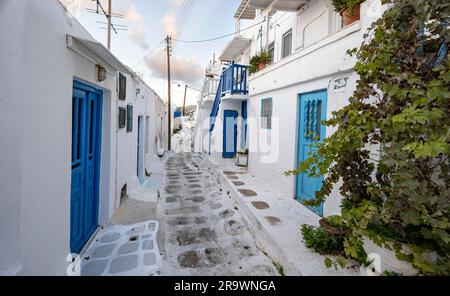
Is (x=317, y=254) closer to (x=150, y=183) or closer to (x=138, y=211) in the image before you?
(x=138, y=211)

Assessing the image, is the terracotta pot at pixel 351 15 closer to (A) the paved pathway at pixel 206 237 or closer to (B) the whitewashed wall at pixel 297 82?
(B) the whitewashed wall at pixel 297 82

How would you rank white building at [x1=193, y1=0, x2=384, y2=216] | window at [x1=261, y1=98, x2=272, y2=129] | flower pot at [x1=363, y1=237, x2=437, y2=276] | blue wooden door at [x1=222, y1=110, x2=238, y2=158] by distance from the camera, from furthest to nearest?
blue wooden door at [x1=222, y1=110, x2=238, y2=158] → window at [x1=261, y1=98, x2=272, y2=129] → white building at [x1=193, y1=0, x2=384, y2=216] → flower pot at [x1=363, y1=237, x2=437, y2=276]

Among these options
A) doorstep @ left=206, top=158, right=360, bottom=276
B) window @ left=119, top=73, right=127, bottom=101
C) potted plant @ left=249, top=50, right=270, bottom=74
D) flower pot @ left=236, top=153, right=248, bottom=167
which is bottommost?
doorstep @ left=206, top=158, right=360, bottom=276

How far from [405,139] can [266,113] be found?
16.8 feet

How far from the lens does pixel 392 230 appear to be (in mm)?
2455

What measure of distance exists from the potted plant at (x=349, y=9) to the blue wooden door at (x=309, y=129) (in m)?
1.22

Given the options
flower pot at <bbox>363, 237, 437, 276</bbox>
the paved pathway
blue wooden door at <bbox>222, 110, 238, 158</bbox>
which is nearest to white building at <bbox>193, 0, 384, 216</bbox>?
flower pot at <bbox>363, 237, 437, 276</bbox>

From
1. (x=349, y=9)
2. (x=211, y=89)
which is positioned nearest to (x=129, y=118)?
(x=349, y=9)

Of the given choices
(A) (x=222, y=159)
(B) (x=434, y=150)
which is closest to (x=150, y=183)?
(A) (x=222, y=159)

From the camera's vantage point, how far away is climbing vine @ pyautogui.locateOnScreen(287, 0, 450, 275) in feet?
6.68

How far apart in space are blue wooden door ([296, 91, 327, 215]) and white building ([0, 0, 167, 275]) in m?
3.59

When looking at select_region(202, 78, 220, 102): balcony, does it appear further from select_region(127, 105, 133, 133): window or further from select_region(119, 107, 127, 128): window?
select_region(119, 107, 127, 128): window

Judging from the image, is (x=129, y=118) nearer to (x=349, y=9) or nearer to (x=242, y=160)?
(x=242, y=160)
